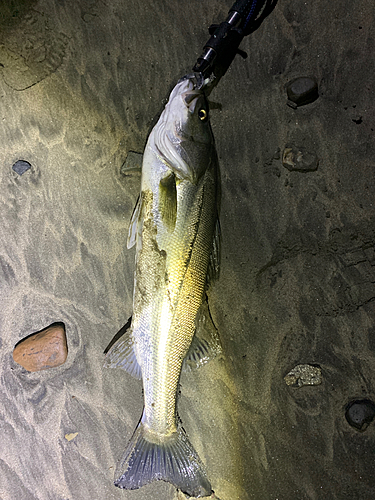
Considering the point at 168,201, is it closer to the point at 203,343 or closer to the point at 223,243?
the point at 223,243

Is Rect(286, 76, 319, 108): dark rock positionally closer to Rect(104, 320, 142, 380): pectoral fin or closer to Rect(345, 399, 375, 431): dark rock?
Rect(104, 320, 142, 380): pectoral fin

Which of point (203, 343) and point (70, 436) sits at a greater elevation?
point (203, 343)

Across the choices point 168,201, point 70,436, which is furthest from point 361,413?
point 70,436

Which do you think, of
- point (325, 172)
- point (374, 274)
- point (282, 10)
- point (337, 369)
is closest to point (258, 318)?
point (337, 369)

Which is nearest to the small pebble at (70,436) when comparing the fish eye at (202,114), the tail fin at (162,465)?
the tail fin at (162,465)

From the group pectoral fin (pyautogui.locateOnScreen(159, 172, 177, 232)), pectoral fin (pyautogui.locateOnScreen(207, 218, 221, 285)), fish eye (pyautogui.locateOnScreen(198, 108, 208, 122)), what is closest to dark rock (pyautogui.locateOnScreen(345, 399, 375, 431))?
pectoral fin (pyautogui.locateOnScreen(207, 218, 221, 285))

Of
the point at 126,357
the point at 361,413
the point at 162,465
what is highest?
the point at 126,357
